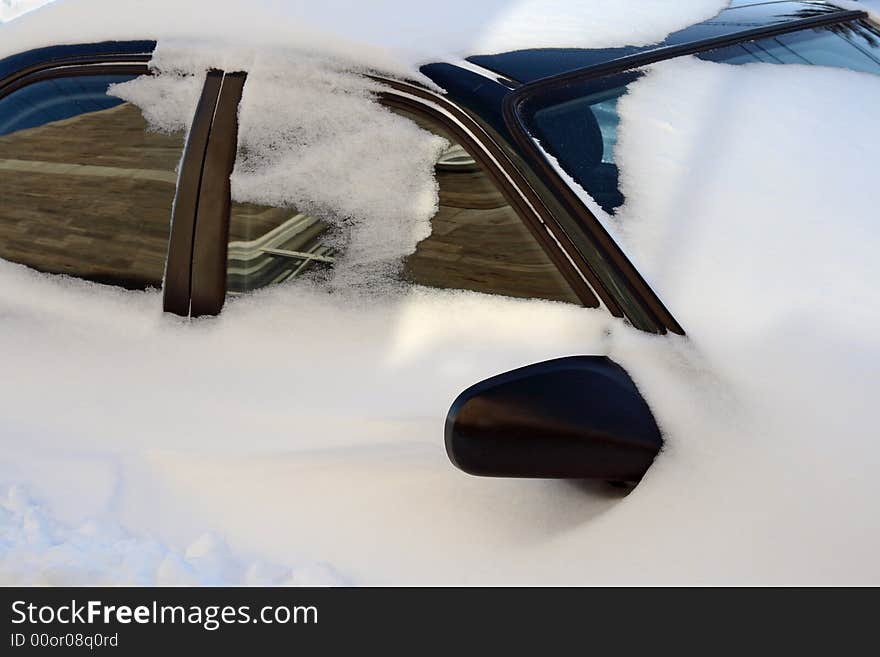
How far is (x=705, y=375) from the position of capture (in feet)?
4.66

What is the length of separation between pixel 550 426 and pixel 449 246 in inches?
19.4

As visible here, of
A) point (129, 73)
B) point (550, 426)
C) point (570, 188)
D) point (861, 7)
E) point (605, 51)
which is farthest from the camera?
point (861, 7)

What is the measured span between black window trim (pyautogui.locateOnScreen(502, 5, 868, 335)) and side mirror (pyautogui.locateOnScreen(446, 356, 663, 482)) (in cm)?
18

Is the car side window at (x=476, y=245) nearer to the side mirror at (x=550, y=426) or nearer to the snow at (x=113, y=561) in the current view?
→ the side mirror at (x=550, y=426)

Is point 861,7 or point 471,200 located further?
point 861,7

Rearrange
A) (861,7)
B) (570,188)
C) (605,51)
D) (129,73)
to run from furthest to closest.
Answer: (861,7) < (129,73) < (605,51) < (570,188)

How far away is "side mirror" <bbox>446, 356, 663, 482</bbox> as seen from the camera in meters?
1.25

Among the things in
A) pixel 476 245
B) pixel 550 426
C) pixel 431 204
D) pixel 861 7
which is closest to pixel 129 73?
pixel 431 204

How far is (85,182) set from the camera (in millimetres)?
2039

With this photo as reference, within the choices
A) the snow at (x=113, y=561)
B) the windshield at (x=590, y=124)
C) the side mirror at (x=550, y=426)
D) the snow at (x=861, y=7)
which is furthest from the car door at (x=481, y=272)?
the snow at (x=861, y=7)

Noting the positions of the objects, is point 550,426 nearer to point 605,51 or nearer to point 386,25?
point 605,51

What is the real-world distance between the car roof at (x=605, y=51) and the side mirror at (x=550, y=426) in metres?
0.63

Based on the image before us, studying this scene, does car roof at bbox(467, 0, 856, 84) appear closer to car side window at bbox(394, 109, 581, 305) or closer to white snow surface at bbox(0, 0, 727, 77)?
white snow surface at bbox(0, 0, 727, 77)

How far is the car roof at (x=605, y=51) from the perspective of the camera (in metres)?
1.69
